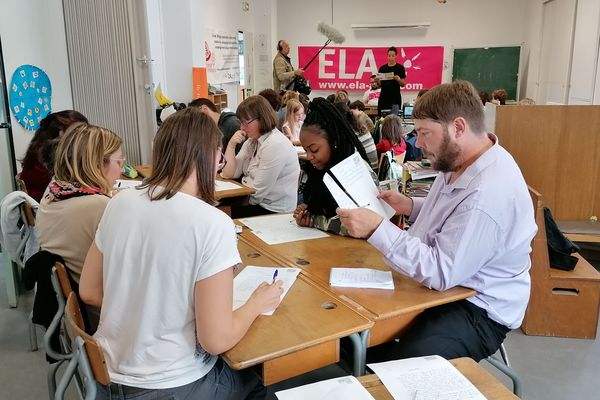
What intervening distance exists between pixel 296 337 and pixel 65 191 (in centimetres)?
108

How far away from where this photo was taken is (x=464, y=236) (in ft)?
5.06

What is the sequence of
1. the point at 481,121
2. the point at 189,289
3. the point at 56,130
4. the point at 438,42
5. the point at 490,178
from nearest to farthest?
the point at 189,289, the point at 490,178, the point at 481,121, the point at 56,130, the point at 438,42

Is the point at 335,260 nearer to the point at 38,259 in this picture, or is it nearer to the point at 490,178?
the point at 490,178

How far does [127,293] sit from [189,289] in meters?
0.17

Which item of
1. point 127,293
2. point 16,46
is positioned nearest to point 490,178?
point 127,293

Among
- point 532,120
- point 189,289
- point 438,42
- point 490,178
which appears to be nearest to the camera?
point 189,289

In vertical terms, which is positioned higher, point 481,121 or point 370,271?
point 481,121

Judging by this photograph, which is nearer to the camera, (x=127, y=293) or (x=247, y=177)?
(x=127, y=293)

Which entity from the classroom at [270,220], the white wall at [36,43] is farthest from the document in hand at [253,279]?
the white wall at [36,43]

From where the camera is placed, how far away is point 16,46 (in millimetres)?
3465

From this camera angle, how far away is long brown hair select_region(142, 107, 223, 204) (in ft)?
4.21

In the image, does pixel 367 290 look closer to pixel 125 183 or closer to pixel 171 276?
pixel 171 276

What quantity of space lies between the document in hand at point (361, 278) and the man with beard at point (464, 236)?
0.07 metres

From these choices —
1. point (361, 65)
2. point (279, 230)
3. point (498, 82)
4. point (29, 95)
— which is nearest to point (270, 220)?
point (279, 230)
